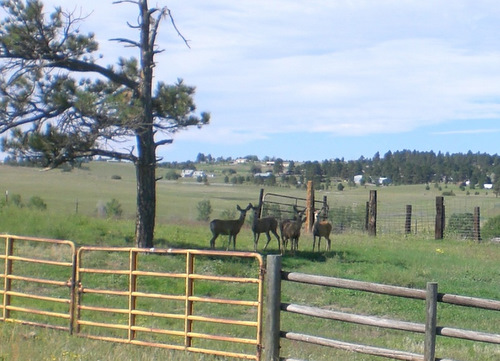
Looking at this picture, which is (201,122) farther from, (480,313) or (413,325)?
(413,325)

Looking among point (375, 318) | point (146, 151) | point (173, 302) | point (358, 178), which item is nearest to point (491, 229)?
point (146, 151)

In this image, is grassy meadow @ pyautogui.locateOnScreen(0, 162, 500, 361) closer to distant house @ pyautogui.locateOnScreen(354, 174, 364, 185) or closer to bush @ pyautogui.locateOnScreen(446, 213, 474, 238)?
bush @ pyautogui.locateOnScreen(446, 213, 474, 238)

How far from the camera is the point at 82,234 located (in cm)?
2342

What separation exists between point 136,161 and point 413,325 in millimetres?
13201

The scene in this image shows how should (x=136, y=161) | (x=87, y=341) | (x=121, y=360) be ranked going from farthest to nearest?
(x=136, y=161), (x=87, y=341), (x=121, y=360)

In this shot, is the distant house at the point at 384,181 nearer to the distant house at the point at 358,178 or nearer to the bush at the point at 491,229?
the distant house at the point at 358,178

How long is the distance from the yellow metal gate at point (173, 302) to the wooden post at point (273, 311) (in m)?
0.19

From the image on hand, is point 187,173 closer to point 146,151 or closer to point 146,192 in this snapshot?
point 146,192

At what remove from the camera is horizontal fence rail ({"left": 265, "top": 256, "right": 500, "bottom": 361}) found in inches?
337

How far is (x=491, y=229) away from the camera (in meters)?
36.0

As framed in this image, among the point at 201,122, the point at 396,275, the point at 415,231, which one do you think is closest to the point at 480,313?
the point at 396,275

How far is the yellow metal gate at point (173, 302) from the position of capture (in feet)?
34.4

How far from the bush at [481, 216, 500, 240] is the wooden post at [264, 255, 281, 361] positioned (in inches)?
1044

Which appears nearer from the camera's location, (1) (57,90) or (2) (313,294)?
(2) (313,294)
